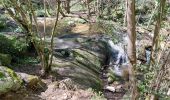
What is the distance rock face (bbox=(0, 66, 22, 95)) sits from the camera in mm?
7312

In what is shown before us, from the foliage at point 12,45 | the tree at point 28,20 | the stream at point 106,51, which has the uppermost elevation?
the tree at point 28,20

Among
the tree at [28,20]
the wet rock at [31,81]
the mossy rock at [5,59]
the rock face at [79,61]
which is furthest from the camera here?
the rock face at [79,61]

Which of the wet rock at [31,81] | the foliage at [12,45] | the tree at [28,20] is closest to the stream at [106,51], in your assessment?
the foliage at [12,45]

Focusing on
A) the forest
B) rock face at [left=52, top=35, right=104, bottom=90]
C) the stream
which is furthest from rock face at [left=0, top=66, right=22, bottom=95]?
the stream

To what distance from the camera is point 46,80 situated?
10086 millimetres

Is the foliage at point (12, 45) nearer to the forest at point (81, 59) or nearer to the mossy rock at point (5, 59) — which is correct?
the forest at point (81, 59)

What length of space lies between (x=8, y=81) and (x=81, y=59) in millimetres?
6339

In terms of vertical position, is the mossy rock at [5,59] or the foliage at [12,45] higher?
the foliage at [12,45]

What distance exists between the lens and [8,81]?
746cm

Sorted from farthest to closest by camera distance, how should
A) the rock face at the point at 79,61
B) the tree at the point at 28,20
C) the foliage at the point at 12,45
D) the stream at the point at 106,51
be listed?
the stream at the point at 106,51 → the foliage at the point at 12,45 → the rock face at the point at 79,61 → the tree at the point at 28,20

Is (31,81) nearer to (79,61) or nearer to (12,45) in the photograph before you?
(12,45)

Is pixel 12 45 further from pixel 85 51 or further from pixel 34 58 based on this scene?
pixel 85 51

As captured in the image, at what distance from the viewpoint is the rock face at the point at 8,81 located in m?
7.31

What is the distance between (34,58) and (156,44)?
4.48m
